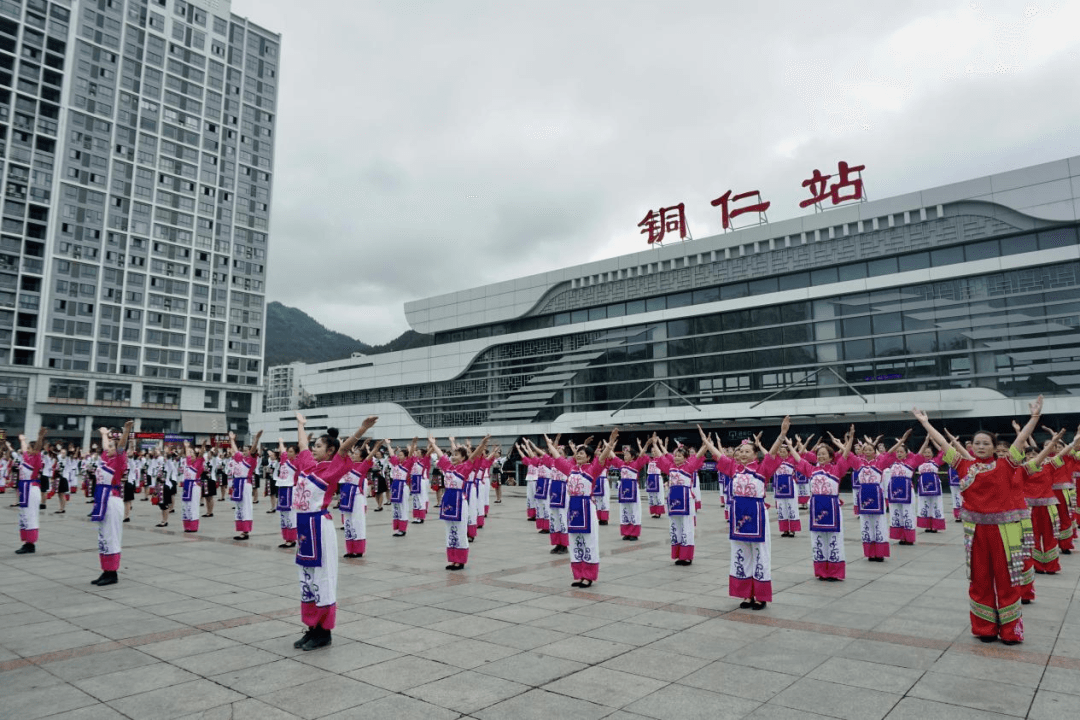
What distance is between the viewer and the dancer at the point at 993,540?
240 inches

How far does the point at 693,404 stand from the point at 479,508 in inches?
986

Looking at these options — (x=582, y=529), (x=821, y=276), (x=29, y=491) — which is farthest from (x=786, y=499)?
(x=821, y=276)

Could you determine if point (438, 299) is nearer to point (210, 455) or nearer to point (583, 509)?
point (210, 455)

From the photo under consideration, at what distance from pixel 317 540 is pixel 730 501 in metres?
5.10

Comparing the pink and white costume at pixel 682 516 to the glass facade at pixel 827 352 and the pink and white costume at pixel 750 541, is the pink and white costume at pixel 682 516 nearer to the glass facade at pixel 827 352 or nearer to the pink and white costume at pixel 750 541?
the pink and white costume at pixel 750 541

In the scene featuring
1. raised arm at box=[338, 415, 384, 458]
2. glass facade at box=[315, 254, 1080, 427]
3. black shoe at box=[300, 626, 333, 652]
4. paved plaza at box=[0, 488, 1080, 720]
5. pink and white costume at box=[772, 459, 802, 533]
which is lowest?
paved plaza at box=[0, 488, 1080, 720]

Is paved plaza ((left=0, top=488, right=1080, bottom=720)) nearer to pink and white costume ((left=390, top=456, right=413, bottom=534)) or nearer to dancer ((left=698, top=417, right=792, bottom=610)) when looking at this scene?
dancer ((left=698, top=417, right=792, bottom=610))

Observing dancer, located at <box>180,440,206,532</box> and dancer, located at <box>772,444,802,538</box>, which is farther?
dancer, located at <box>180,440,206,532</box>

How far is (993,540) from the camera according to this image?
6270 mm

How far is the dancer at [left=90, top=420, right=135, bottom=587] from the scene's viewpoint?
933 centimetres

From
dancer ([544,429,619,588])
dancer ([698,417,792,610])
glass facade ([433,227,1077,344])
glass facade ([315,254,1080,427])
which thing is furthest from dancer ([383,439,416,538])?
glass facade ([433,227,1077,344])

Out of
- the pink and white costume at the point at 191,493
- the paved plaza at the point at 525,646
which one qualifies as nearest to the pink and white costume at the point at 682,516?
the paved plaza at the point at 525,646

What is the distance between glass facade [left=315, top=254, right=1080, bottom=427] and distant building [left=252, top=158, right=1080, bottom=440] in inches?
3.1

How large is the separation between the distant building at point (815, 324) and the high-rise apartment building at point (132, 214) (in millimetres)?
36179
